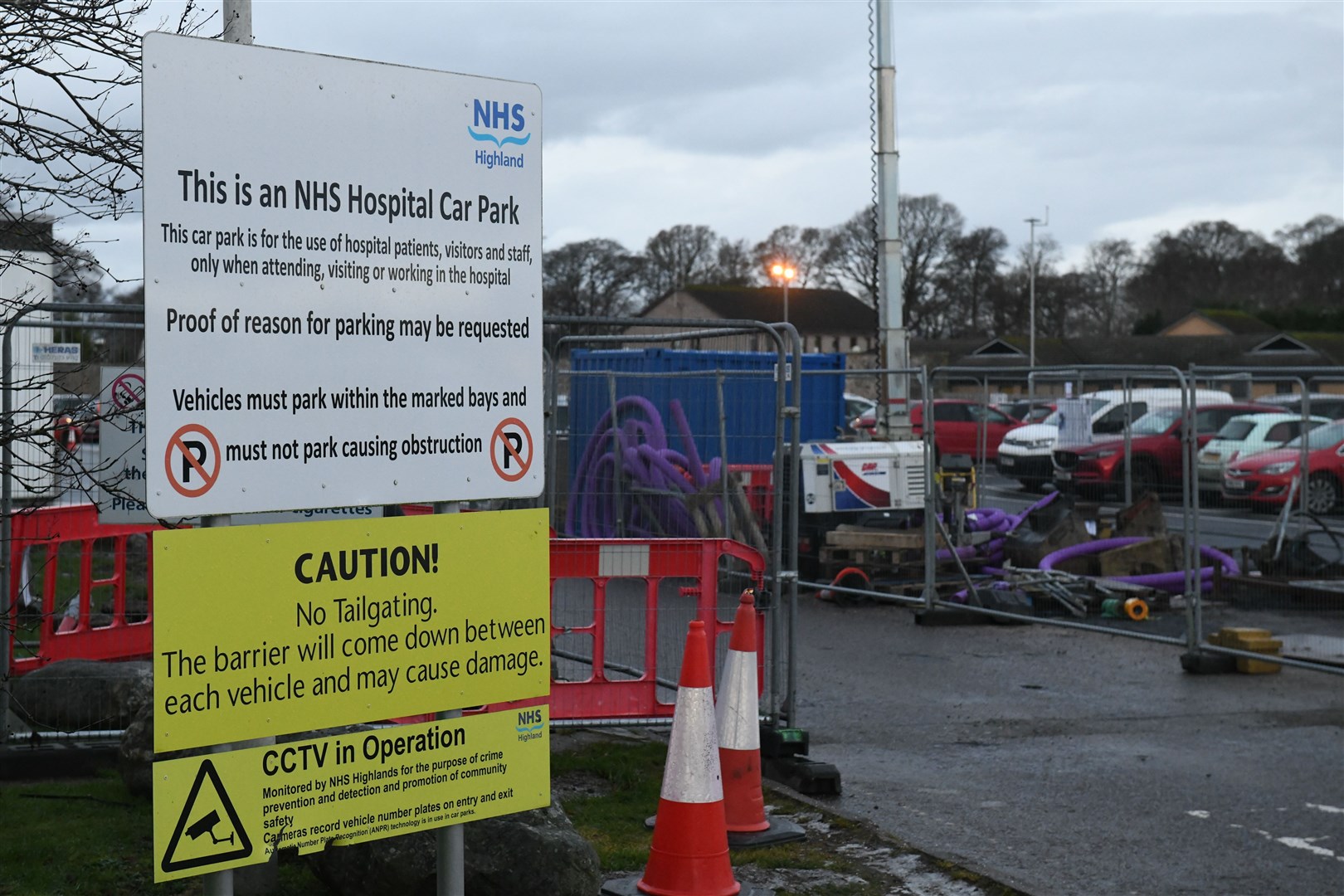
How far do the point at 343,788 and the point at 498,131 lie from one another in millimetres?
1585

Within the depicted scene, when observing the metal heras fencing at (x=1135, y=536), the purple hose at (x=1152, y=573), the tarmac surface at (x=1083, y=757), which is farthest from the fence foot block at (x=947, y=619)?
the purple hose at (x=1152, y=573)

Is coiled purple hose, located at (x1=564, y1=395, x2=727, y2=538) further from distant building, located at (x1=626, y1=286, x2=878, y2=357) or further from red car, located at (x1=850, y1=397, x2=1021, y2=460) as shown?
distant building, located at (x1=626, y1=286, x2=878, y2=357)

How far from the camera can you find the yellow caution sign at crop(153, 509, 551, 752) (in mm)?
2965

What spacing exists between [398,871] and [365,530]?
2.07 metres

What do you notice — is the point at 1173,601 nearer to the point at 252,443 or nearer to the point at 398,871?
the point at 398,871

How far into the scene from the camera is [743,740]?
611cm

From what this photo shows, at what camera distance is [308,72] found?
10.3ft

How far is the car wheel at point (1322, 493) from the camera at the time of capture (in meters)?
14.0

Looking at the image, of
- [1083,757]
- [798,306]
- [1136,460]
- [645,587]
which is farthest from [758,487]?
[798,306]

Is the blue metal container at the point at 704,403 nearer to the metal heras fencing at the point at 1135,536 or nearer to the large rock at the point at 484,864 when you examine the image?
the metal heras fencing at the point at 1135,536

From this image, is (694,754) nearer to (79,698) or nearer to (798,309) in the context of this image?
(79,698)

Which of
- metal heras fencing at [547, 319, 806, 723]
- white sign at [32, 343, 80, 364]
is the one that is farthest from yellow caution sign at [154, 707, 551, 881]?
white sign at [32, 343, 80, 364]

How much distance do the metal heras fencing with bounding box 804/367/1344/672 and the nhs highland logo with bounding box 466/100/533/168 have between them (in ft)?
29.9

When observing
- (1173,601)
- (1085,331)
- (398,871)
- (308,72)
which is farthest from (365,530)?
(1085,331)
